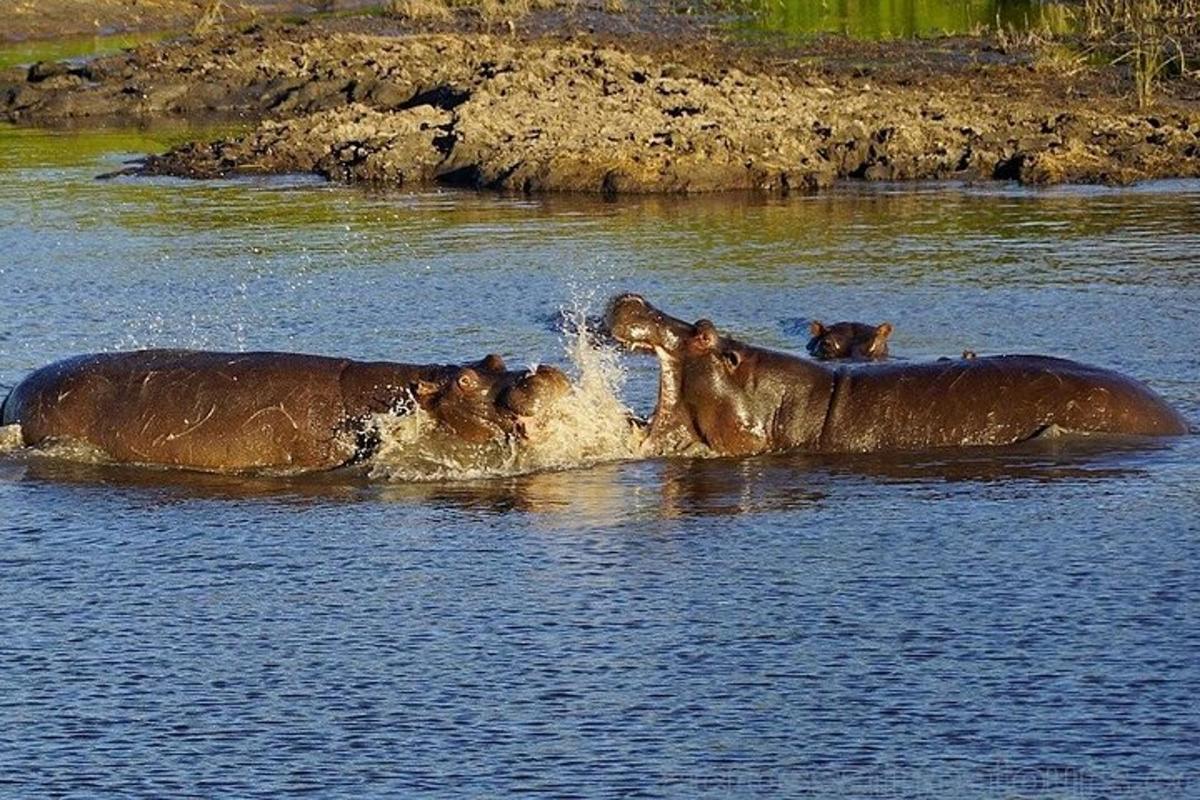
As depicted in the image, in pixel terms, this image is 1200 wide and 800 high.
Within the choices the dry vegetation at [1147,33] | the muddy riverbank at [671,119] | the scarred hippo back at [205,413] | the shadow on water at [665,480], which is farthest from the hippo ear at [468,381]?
the dry vegetation at [1147,33]

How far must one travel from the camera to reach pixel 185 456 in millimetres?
10562

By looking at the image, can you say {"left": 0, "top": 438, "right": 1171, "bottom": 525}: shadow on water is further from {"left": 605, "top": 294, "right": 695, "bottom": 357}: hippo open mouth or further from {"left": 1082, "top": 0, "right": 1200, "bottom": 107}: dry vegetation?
{"left": 1082, "top": 0, "right": 1200, "bottom": 107}: dry vegetation

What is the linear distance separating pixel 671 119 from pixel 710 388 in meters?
13.9

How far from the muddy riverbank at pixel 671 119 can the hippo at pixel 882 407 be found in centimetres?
1127

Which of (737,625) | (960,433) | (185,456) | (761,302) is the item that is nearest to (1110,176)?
(761,302)

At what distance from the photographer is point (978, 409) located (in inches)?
420

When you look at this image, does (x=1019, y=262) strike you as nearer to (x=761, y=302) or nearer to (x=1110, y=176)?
(x=761, y=302)

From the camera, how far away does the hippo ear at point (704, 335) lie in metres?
10.3

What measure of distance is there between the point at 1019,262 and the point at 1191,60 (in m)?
13.3

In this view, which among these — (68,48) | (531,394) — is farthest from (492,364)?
(68,48)

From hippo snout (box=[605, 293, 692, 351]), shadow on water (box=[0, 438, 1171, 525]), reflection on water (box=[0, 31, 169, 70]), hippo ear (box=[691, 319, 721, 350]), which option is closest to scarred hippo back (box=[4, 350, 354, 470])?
shadow on water (box=[0, 438, 1171, 525])

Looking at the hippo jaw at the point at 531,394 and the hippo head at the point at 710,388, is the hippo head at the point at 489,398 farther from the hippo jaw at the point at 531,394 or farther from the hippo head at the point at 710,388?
the hippo head at the point at 710,388

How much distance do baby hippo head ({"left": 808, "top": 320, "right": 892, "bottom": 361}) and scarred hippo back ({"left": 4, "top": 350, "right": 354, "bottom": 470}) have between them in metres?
3.47

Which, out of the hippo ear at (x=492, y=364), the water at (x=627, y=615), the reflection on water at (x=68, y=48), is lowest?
the water at (x=627, y=615)
